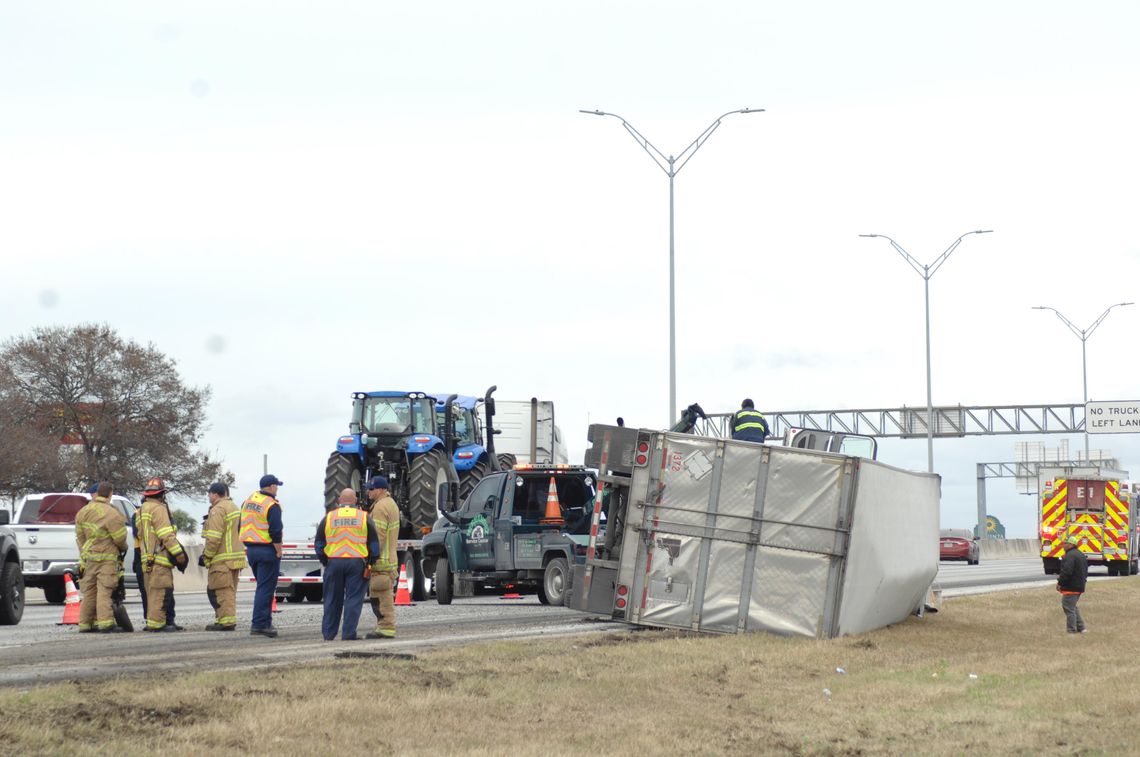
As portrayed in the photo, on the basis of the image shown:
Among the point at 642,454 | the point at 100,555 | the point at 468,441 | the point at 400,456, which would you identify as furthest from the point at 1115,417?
the point at 100,555

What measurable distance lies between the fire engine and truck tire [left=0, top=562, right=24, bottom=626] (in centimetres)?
2668

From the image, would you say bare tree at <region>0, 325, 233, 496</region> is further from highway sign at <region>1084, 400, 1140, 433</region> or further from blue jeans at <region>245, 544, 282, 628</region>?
blue jeans at <region>245, 544, 282, 628</region>

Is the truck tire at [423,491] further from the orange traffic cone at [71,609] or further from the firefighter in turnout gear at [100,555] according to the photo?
the firefighter in turnout gear at [100,555]

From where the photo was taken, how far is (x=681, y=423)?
20641 millimetres

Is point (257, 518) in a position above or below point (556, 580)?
above

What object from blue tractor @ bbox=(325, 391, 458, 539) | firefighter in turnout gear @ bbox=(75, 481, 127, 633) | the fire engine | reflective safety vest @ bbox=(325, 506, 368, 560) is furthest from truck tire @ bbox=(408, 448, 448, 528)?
the fire engine

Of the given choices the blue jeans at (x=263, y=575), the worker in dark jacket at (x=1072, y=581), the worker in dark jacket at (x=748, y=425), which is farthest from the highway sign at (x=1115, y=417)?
the blue jeans at (x=263, y=575)

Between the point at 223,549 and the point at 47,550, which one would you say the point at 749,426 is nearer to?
the point at 223,549

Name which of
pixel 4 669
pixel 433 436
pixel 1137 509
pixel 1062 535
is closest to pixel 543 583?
pixel 433 436

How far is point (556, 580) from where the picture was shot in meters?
25.1

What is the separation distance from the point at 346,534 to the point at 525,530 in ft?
27.5

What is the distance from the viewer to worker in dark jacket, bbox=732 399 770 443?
64.7ft

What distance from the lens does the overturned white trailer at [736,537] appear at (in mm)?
18234

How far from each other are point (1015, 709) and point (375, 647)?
20.4 ft
